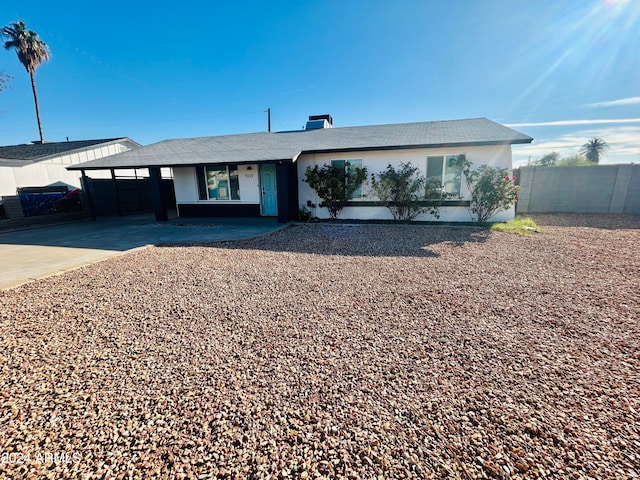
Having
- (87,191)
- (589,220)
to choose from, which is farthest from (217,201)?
(589,220)

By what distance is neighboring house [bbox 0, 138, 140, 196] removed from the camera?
10.4m

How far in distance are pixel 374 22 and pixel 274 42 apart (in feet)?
16.2

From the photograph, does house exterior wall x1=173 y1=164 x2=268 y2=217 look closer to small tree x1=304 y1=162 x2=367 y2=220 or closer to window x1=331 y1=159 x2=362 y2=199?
small tree x1=304 y1=162 x2=367 y2=220

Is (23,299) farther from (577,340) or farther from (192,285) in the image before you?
(577,340)

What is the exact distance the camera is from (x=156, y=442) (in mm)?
1803

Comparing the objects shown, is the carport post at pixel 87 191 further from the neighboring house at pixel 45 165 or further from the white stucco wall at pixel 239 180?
the white stucco wall at pixel 239 180

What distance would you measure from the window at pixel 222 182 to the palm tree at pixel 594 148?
49.3 metres

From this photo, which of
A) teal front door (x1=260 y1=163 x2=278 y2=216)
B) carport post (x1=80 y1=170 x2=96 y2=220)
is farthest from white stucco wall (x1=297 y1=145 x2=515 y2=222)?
carport post (x1=80 y1=170 x2=96 y2=220)

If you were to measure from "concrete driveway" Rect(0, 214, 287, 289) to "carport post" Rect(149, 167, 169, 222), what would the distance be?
45 cm

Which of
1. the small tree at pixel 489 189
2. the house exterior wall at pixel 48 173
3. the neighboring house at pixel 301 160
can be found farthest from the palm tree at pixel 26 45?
the small tree at pixel 489 189

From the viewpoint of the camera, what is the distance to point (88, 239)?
8.47 metres

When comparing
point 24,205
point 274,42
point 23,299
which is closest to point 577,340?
point 23,299

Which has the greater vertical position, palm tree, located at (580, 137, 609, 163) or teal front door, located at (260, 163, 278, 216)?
palm tree, located at (580, 137, 609, 163)

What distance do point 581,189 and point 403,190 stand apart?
810 centimetres
